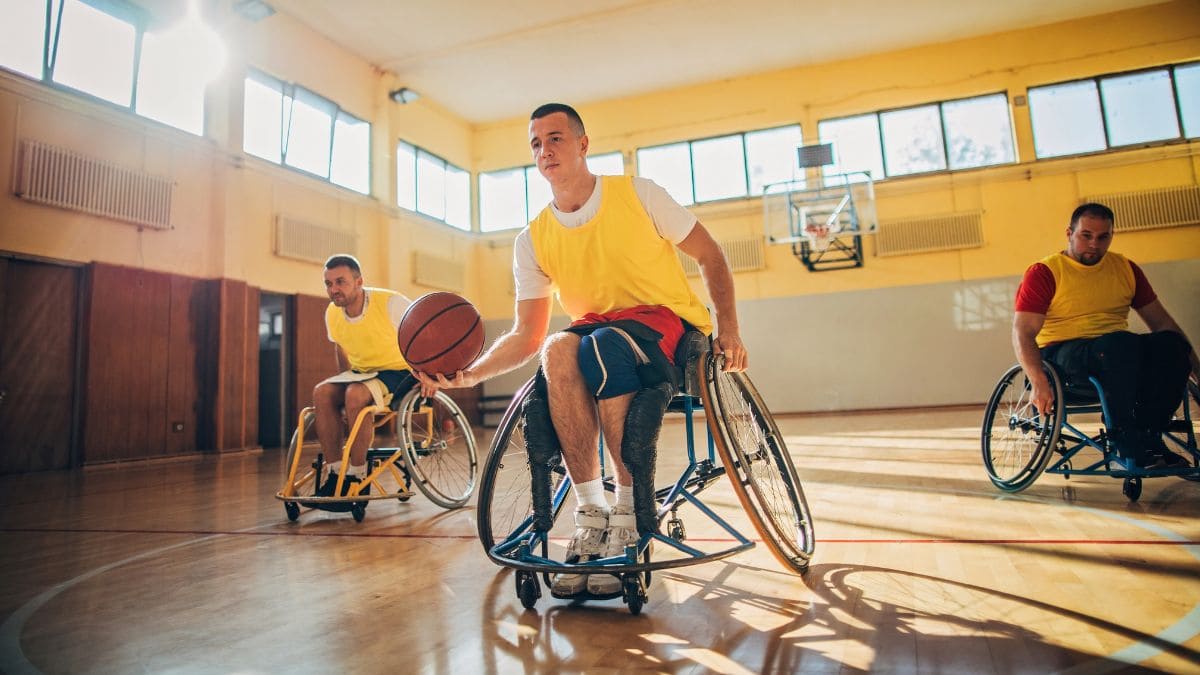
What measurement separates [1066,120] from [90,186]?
11.2 meters

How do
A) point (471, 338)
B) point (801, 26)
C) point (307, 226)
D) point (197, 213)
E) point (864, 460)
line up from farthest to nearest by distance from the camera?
point (801, 26)
point (307, 226)
point (197, 213)
point (864, 460)
point (471, 338)

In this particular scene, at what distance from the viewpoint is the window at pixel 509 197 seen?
436 inches

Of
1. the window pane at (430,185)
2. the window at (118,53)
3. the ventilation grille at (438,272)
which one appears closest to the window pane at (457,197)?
the window pane at (430,185)

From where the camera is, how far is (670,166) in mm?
10523

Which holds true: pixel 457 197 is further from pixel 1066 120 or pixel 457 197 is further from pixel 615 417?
pixel 615 417

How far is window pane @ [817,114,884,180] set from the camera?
9.57 meters

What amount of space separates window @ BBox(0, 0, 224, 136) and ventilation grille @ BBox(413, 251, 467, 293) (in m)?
3.41

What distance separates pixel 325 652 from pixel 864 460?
356cm

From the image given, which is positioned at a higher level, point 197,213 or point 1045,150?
point 1045,150

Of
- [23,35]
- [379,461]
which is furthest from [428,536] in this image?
[23,35]

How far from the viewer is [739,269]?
1001cm

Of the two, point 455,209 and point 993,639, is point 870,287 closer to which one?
point 455,209

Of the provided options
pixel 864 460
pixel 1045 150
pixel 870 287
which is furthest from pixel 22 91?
pixel 1045 150

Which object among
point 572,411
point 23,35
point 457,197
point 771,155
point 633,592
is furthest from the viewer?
point 457,197
